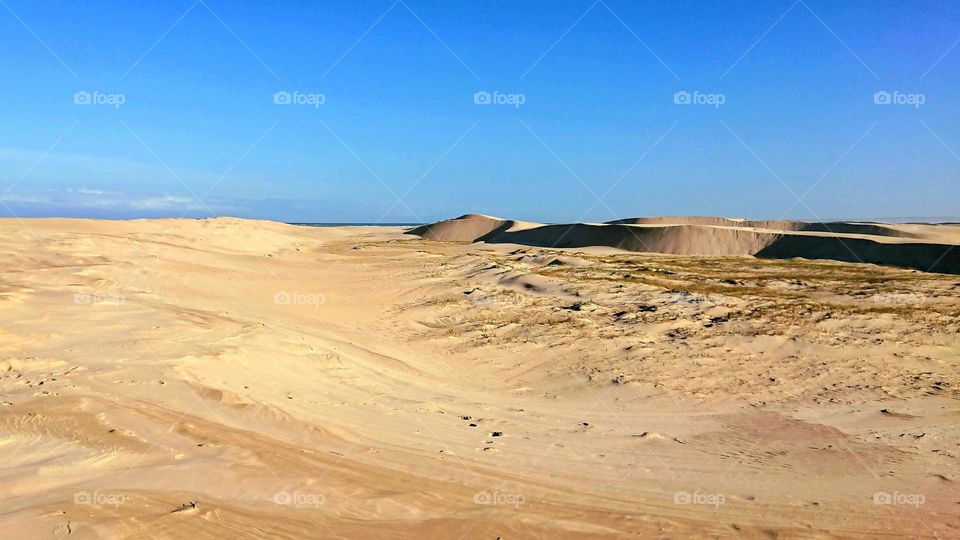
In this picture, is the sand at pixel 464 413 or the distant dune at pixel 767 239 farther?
the distant dune at pixel 767 239

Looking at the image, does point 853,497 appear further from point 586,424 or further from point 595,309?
point 595,309

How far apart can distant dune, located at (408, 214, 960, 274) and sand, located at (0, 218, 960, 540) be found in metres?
24.4

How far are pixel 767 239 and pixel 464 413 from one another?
47.1 m

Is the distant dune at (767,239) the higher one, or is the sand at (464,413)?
the distant dune at (767,239)

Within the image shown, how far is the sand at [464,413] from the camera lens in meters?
5.58

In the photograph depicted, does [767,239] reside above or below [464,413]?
above

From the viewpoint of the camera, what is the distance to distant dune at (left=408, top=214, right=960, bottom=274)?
39.4 meters

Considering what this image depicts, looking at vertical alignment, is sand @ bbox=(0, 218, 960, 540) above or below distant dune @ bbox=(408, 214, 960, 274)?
below

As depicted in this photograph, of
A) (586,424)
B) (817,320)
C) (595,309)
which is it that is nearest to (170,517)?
(586,424)

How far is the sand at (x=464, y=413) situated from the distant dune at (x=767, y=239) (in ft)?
80.2

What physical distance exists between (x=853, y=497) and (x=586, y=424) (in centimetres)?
357

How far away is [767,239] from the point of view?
49.9 metres

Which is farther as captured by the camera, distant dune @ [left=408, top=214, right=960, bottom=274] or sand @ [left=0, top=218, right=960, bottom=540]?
distant dune @ [left=408, top=214, right=960, bottom=274]

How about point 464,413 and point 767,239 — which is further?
point 767,239
